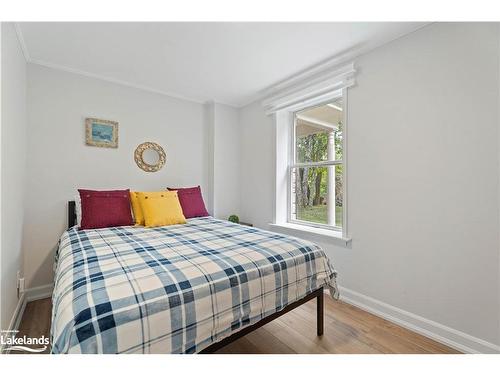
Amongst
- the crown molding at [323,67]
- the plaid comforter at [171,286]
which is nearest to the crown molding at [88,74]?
the crown molding at [323,67]

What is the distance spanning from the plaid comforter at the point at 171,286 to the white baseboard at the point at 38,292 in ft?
3.23

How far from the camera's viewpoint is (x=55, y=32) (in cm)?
197

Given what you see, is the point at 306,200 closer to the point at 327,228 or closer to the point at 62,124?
the point at 327,228

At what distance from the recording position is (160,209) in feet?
8.38

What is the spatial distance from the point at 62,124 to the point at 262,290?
273 cm

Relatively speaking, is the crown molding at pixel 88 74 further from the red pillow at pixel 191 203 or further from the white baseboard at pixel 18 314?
the white baseboard at pixel 18 314

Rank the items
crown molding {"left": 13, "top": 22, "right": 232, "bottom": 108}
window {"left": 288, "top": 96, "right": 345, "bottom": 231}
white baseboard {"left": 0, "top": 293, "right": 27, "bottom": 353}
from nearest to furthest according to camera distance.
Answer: white baseboard {"left": 0, "top": 293, "right": 27, "bottom": 353} < crown molding {"left": 13, "top": 22, "right": 232, "bottom": 108} < window {"left": 288, "top": 96, "right": 345, "bottom": 231}

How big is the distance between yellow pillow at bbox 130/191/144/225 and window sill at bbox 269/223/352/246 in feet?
5.38

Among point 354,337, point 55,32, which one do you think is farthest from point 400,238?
point 55,32

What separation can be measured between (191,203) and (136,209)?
650 millimetres

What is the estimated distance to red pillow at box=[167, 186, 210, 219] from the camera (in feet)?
9.71

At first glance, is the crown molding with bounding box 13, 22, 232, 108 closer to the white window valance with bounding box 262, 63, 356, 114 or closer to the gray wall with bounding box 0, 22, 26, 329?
the gray wall with bounding box 0, 22, 26, 329

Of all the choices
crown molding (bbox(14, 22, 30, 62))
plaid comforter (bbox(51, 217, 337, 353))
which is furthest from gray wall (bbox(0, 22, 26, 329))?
plaid comforter (bbox(51, 217, 337, 353))

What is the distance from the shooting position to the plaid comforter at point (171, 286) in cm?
92
